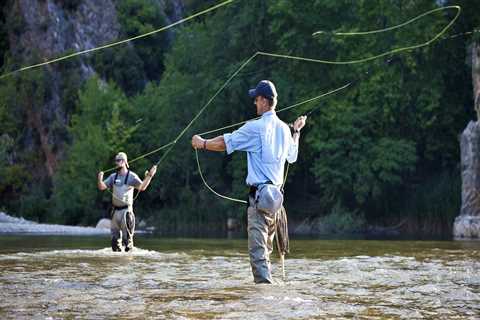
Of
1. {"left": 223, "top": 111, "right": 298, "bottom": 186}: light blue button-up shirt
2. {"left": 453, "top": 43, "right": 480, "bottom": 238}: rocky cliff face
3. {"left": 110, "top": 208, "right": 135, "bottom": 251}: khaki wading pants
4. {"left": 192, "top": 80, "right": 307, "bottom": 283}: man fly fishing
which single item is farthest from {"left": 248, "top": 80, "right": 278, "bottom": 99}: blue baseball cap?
{"left": 453, "top": 43, "right": 480, "bottom": 238}: rocky cliff face

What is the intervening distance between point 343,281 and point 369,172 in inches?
1104

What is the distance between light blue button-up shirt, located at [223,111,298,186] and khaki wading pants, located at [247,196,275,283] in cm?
31

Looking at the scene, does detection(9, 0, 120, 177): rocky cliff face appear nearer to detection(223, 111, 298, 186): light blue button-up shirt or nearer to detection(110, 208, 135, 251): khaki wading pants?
detection(110, 208, 135, 251): khaki wading pants

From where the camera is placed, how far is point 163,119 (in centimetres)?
4731

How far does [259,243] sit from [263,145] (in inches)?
40.0

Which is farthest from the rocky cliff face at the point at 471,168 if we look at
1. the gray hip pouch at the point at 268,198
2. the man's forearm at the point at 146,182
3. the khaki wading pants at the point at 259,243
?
the gray hip pouch at the point at 268,198

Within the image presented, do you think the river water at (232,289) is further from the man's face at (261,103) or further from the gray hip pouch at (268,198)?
the man's face at (261,103)

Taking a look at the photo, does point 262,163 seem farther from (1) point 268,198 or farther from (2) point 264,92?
(2) point 264,92

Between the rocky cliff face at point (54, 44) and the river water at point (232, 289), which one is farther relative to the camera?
the rocky cliff face at point (54, 44)

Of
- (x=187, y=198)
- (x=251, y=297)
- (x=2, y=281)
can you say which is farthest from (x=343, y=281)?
(x=187, y=198)

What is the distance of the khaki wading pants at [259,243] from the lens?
32.6 feet

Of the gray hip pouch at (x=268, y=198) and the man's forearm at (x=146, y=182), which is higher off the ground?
the man's forearm at (x=146, y=182)

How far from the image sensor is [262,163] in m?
9.98

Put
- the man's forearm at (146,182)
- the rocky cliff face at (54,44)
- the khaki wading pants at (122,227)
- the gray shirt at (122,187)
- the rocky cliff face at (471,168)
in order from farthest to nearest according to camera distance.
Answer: the rocky cliff face at (54,44)
the rocky cliff face at (471,168)
the khaki wading pants at (122,227)
the gray shirt at (122,187)
the man's forearm at (146,182)
